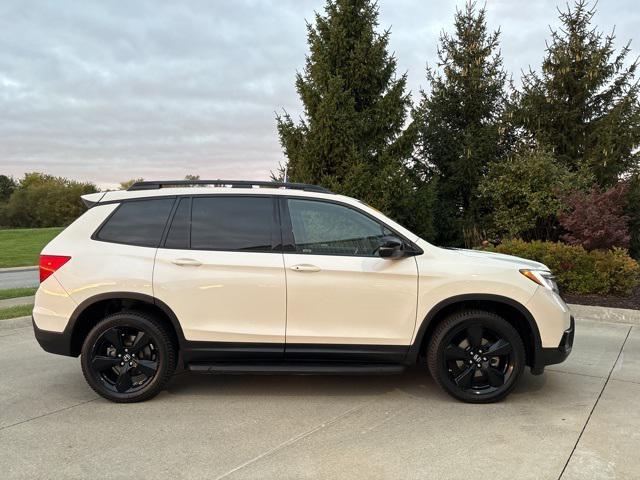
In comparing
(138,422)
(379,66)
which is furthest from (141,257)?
(379,66)

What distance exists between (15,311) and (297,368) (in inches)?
239

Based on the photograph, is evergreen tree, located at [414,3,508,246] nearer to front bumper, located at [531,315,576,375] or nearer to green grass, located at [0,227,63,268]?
front bumper, located at [531,315,576,375]

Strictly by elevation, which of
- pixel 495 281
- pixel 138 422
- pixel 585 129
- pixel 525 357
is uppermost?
pixel 585 129

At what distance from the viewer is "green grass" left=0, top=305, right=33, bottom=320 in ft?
25.1

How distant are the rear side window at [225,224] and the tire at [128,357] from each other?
739 millimetres

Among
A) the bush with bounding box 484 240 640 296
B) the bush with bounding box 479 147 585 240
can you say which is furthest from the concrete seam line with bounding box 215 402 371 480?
the bush with bounding box 479 147 585 240

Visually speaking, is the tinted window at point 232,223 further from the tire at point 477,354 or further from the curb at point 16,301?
the curb at point 16,301

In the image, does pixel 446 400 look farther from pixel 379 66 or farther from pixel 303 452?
pixel 379 66

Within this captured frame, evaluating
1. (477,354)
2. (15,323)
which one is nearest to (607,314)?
(477,354)

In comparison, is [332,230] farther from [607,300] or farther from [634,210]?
[634,210]

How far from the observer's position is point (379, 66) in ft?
39.8

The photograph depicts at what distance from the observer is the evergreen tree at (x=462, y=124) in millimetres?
15312

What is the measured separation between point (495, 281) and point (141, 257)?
117 inches

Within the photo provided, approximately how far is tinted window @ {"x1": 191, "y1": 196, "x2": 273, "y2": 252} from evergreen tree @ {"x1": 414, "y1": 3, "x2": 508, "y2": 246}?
11546 mm
